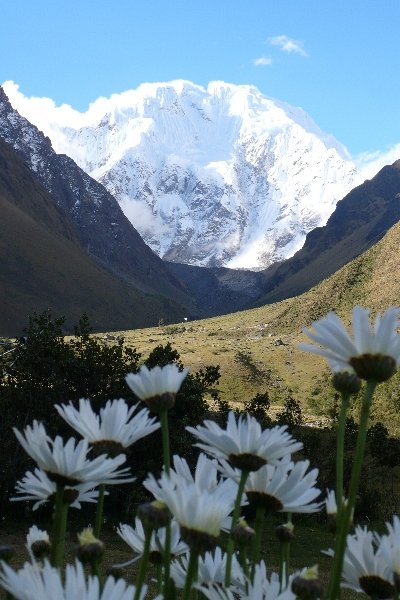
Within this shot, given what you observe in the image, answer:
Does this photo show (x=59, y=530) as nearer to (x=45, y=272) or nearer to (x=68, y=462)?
(x=68, y=462)

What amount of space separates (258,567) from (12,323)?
12768 cm

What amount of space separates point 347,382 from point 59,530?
73 cm

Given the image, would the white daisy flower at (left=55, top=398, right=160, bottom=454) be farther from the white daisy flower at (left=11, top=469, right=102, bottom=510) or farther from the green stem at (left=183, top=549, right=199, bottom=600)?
the green stem at (left=183, top=549, right=199, bottom=600)

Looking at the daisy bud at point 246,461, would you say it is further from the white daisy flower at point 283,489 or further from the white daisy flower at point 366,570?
the white daisy flower at point 366,570

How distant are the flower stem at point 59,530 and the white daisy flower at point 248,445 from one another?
1.12 feet

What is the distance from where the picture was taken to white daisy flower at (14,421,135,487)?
157 cm

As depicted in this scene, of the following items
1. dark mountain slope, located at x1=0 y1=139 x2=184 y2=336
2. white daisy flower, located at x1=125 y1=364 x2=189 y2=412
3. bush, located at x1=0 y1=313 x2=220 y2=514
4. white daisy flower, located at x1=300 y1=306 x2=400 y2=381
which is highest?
dark mountain slope, located at x1=0 y1=139 x2=184 y2=336

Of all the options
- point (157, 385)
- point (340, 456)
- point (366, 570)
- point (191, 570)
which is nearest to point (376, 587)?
point (366, 570)

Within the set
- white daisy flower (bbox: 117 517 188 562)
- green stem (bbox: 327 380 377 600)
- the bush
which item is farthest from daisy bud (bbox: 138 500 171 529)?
the bush

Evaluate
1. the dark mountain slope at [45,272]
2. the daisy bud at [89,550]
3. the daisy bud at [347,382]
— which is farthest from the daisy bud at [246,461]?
the dark mountain slope at [45,272]

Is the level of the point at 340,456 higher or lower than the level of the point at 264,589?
higher

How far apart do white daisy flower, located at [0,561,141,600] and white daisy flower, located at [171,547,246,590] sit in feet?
1.86

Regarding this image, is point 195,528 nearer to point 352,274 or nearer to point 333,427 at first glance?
point 333,427

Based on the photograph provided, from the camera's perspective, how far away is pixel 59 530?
1548 millimetres
